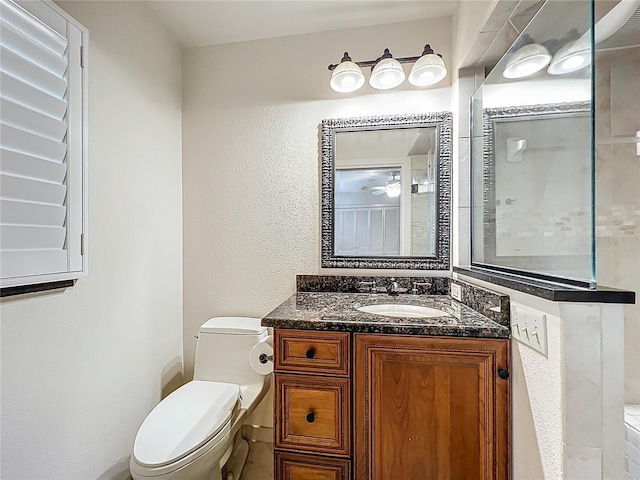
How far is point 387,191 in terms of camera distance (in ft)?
5.90

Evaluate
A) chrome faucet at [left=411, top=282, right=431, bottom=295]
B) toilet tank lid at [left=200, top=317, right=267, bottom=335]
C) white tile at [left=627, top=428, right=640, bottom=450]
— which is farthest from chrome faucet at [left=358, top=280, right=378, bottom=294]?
white tile at [left=627, top=428, right=640, bottom=450]

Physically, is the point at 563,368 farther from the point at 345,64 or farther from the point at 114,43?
the point at 114,43

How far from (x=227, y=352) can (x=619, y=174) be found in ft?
6.86

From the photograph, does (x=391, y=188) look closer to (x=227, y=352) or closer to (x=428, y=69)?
(x=428, y=69)

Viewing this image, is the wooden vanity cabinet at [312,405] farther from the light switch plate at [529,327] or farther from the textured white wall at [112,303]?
the textured white wall at [112,303]

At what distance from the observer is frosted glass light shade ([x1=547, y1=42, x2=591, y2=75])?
0.90 meters

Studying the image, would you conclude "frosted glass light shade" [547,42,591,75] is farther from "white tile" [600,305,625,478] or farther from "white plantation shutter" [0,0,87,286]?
"white plantation shutter" [0,0,87,286]

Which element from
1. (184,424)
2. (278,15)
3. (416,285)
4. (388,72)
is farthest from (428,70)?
(184,424)

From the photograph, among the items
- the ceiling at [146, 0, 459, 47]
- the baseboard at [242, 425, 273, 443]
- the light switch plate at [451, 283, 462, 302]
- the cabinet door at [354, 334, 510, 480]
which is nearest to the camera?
the cabinet door at [354, 334, 510, 480]

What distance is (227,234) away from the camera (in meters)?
2.00

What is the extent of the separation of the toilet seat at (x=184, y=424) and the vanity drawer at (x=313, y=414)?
29cm

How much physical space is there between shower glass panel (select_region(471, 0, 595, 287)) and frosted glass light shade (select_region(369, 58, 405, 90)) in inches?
16.4

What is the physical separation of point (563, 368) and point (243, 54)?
85.5 inches

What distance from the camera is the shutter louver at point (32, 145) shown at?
3.11ft
